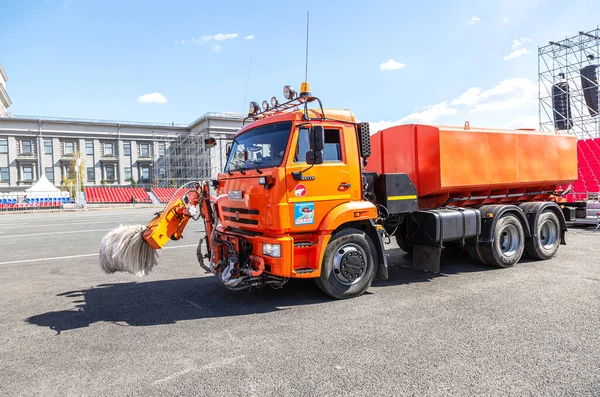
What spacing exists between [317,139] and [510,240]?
518 cm

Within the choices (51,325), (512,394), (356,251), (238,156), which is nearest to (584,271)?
(356,251)

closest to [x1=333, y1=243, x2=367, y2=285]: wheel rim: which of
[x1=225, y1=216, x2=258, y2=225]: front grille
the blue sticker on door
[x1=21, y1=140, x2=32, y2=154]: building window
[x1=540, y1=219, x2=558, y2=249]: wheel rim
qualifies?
the blue sticker on door

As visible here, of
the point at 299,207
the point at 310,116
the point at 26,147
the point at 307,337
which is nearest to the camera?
the point at 307,337

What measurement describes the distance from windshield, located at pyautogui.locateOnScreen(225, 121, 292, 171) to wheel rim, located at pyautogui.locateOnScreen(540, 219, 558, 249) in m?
6.55

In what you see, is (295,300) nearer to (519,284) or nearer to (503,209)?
(519,284)

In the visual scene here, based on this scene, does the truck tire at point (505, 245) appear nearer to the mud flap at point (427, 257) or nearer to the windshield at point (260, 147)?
the mud flap at point (427, 257)

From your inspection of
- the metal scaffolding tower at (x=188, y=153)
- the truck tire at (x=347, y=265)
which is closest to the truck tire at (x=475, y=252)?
the truck tire at (x=347, y=265)

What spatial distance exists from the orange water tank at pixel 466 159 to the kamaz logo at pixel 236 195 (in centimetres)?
322

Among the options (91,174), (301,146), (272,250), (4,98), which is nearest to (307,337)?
(272,250)

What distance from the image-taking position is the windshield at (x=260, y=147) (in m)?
5.45

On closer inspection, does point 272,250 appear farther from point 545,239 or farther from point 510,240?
point 545,239

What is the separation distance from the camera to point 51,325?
16.5 ft

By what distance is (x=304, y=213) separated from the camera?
17.6 ft

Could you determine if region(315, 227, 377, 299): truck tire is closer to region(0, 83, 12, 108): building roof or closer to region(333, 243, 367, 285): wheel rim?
region(333, 243, 367, 285): wheel rim
